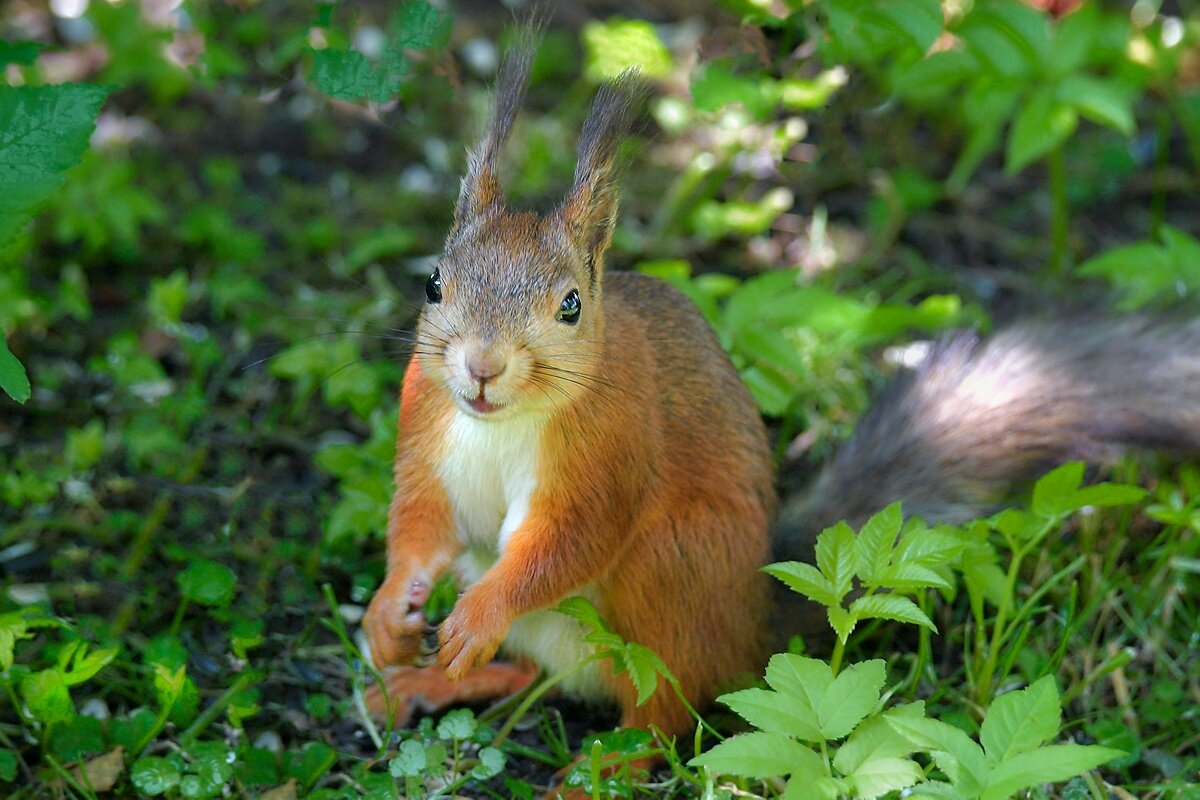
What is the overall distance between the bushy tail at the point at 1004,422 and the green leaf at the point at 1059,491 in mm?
261

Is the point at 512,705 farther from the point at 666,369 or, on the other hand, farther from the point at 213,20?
the point at 213,20

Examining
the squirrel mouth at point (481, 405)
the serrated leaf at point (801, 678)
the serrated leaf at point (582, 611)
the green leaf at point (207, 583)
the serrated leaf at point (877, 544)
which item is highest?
the squirrel mouth at point (481, 405)

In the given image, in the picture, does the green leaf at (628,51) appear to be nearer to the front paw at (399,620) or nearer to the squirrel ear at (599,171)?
the squirrel ear at (599,171)

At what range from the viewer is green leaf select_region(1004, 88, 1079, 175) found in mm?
2920

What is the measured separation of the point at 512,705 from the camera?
7.88 feet

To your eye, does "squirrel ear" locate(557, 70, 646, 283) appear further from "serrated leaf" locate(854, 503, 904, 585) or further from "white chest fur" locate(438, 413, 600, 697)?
"serrated leaf" locate(854, 503, 904, 585)

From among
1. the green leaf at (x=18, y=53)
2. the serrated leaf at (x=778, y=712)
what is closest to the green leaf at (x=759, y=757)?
the serrated leaf at (x=778, y=712)

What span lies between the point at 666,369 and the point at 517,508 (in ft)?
1.19

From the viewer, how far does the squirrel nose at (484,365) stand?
183 centimetres

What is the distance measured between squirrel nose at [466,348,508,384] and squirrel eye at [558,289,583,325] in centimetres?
17

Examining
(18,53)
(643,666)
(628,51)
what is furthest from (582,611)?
(628,51)

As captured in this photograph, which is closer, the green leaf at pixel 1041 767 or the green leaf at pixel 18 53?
the green leaf at pixel 1041 767

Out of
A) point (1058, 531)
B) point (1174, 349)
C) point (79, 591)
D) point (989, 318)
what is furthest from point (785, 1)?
point (79, 591)

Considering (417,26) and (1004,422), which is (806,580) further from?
(417,26)
